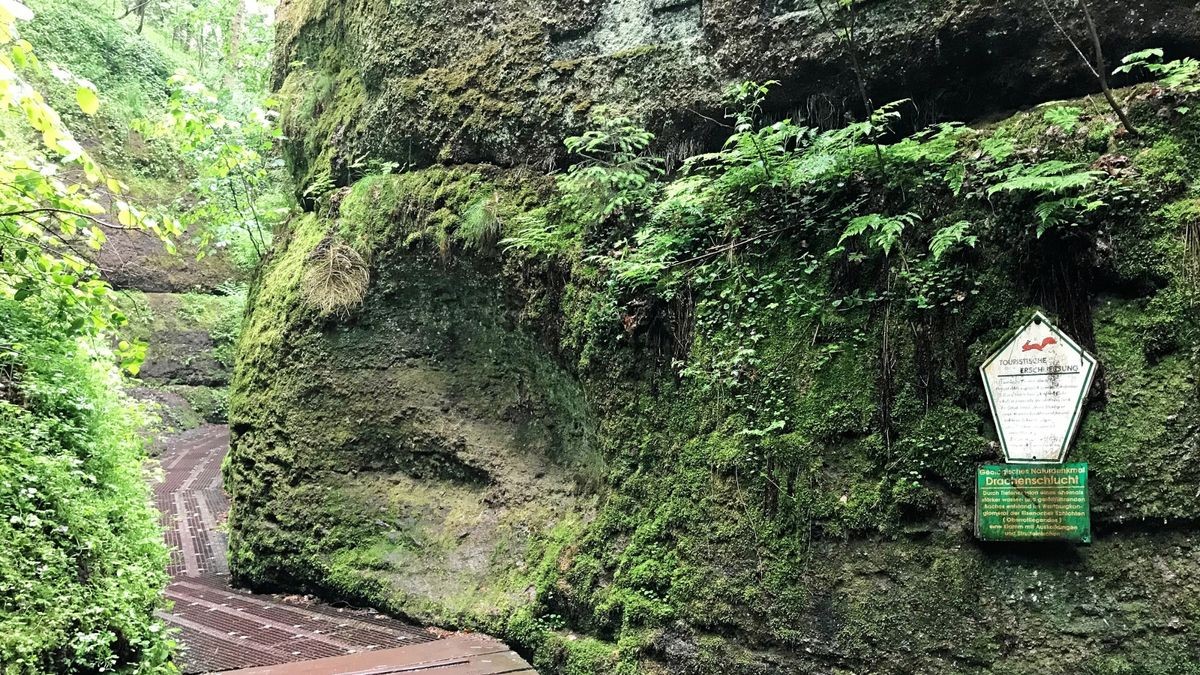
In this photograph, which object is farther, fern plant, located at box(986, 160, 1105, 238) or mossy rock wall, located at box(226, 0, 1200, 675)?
fern plant, located at box(986, 160, 1105, 238)

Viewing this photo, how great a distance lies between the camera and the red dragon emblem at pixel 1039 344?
390 cm

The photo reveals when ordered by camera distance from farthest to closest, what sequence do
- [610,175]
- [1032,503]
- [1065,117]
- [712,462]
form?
[610,175], [712,462], [1065,117], [1032,503]

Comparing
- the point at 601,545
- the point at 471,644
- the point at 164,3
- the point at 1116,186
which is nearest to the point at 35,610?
the point at 471,644

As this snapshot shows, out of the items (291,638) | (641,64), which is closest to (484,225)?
(641,64)

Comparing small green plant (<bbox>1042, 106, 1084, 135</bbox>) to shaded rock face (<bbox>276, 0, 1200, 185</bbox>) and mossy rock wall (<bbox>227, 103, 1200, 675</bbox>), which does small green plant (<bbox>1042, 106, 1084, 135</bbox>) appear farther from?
shaded rock face (<bbox>276, 0, 1200, 185</bbox>)

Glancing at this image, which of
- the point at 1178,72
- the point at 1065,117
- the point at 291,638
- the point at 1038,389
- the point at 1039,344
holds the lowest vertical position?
the point at 291,638

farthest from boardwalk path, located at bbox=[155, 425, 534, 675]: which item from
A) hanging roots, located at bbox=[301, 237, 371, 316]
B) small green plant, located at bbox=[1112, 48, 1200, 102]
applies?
small green plant, located at bbox=[1112, 48, 1200, 102]

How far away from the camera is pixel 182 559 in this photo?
335 inches

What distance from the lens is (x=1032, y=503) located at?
3.74 metres

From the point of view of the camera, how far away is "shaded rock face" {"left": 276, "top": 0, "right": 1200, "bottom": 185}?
4900mm

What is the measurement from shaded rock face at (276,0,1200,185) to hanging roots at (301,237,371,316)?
1268 millimetres

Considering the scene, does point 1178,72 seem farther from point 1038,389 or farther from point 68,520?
point 68,520

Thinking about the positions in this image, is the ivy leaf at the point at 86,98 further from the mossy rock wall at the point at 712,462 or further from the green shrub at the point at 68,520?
the mossy rock wall at the point at 712,462

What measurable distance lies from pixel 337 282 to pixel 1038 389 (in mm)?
6553
